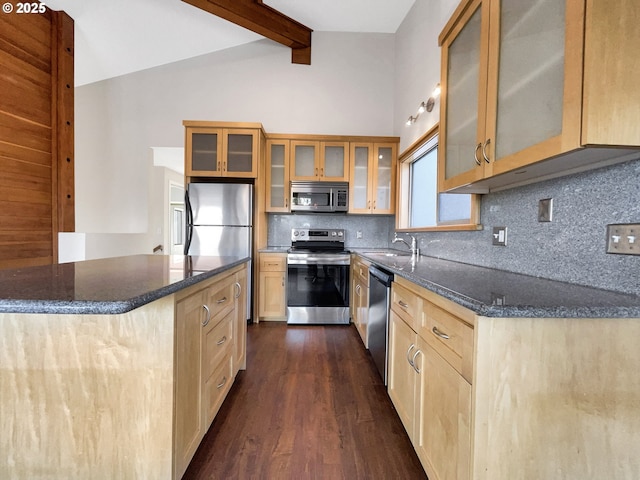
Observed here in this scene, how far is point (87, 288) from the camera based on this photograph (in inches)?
34.9

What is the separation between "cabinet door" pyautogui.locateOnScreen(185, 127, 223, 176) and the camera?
3260 millimetres

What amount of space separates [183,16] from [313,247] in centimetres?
321

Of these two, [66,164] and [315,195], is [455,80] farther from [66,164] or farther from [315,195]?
[66,164]

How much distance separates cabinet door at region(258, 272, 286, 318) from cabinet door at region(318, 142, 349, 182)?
137cm

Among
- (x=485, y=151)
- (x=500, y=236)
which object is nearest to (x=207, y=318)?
(x=485, y=151)

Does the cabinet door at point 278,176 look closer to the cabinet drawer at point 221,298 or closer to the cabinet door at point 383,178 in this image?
the cabinet door at point 383,178

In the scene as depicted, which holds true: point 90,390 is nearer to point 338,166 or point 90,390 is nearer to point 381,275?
point 381,275

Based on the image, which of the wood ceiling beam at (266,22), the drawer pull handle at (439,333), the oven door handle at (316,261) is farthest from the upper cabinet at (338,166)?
the drawer pull handle at (439,333)

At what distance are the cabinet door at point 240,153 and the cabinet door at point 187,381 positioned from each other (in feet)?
7.57

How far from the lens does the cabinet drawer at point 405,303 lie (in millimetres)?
1336

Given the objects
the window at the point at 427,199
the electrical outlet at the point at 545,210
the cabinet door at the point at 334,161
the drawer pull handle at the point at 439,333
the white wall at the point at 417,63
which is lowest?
the drawer pull handle at the point at 439,333

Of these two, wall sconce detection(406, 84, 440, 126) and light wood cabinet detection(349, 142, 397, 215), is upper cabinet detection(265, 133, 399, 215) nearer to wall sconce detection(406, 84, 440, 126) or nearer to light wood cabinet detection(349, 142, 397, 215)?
light wood cabinet detection(349, 142, 397, 215)

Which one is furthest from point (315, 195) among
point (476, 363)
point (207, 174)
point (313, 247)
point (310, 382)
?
point (476, 363)

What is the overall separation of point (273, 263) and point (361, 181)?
1.52 m
